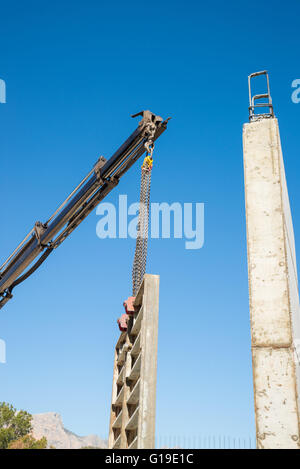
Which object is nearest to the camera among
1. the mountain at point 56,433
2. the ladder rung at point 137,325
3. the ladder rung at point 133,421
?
the ladder rung at point 133,421

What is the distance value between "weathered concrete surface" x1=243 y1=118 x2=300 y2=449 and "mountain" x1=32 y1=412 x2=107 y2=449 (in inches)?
6500

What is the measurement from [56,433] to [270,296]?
17496 centimetres

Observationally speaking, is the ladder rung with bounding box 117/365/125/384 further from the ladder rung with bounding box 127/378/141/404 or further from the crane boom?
the crane boom

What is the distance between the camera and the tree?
2004 inches

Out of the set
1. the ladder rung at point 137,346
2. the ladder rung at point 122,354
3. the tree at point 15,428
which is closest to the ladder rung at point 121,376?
the ladder rung at point 122,354

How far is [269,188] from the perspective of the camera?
6.14 m

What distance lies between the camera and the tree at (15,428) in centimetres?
5091

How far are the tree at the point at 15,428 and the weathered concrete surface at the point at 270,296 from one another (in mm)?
51418

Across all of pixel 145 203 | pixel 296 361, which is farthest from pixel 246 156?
pixel 145 203

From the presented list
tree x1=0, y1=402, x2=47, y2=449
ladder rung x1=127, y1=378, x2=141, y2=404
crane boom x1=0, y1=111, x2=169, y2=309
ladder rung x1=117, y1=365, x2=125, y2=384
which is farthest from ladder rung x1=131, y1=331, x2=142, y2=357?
tree x1=0, y1=402, x2=47, y2=449

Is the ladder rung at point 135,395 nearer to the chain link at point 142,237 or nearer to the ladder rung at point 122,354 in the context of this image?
the ladder rung at point 122,354

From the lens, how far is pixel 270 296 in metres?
5.59
